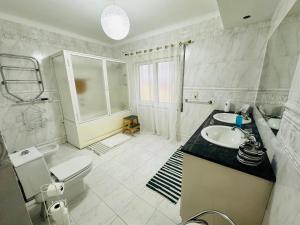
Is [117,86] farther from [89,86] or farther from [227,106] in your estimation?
[227,106]

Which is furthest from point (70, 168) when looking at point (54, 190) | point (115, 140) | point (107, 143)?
point (115, 140)

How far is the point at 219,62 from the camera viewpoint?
6.87ft

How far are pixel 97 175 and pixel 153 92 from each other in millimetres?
1946

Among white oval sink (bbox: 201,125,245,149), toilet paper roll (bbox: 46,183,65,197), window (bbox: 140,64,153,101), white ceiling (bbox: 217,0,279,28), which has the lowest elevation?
toilet paper roll (bbox: 46,183,65,197)

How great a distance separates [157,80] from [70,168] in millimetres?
2217

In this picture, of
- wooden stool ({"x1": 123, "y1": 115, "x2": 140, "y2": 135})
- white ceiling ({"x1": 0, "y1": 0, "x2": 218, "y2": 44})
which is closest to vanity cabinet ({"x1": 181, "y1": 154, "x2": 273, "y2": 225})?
white ceiling ({"x1": 0, "y1": 0, "x2": 218, "y2": 44})

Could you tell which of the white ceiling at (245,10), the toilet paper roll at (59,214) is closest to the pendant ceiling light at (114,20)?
the white ceiling at (245,10)

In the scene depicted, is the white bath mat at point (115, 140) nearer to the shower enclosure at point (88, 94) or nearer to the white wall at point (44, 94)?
the shower enclosure at point (88, 94)

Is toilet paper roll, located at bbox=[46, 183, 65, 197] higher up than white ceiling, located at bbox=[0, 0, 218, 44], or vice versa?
white ceiling, located at bbox=[0, 0, 218, 44]

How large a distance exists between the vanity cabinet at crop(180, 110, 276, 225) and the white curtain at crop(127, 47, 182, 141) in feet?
5.33

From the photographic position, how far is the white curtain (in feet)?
8.27

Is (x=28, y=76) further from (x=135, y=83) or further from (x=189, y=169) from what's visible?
(x=189, y=169)

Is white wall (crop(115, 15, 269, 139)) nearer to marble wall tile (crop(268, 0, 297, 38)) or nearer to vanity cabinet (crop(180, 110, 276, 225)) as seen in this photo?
marble wall tile (crop(268, 0, 297, 38))

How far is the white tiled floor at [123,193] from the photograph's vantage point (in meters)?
1.26
